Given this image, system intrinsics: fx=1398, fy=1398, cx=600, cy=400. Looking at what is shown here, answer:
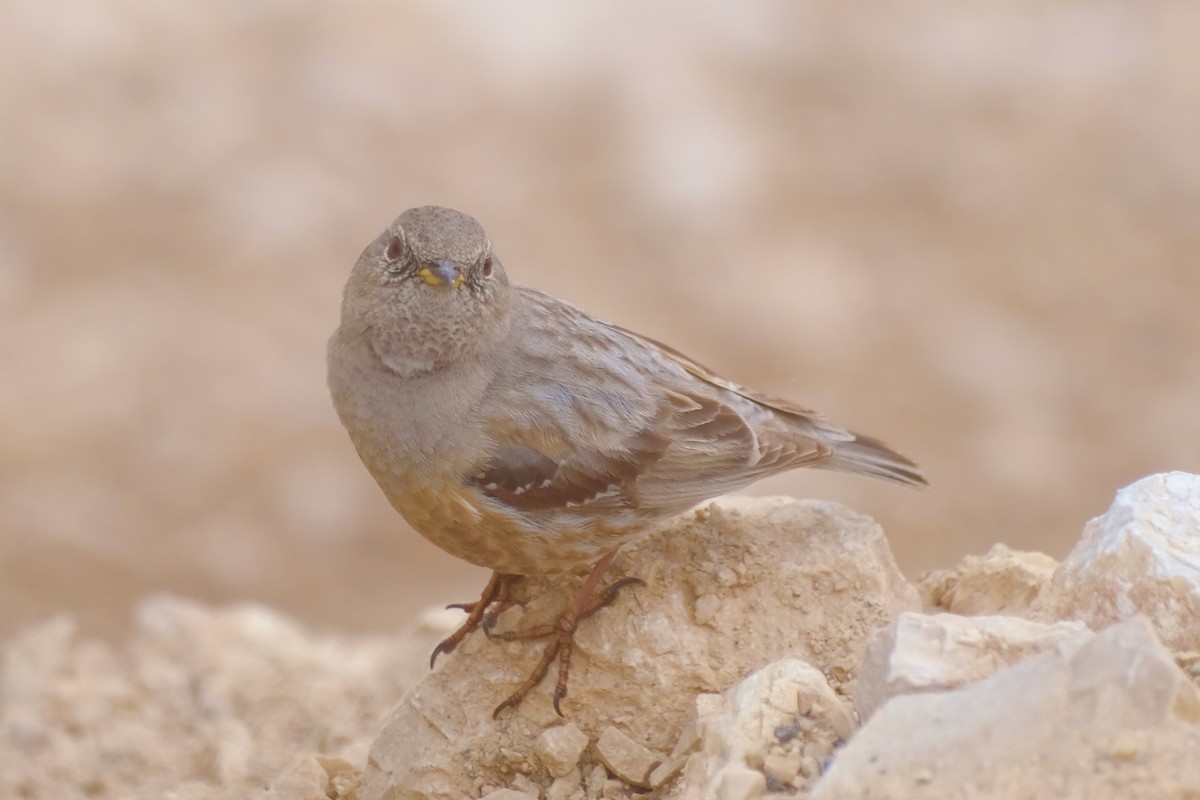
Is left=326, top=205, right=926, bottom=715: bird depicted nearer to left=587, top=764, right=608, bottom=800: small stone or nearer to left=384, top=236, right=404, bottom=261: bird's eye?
left=384, top=236, right=404, bottom=261: bird's eye

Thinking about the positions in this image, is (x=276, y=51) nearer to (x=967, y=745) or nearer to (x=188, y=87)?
(x=188, y=87)

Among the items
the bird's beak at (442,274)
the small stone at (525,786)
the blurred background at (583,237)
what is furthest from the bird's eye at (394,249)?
the blurred background at (583,237)

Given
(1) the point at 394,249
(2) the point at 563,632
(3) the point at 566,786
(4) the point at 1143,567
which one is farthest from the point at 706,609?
(1) the point at 394,249

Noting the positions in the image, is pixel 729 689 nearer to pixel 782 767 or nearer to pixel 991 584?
pixel 782 767

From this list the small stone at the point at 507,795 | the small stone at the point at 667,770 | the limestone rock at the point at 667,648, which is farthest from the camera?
the limestone rock at the point at 667,648

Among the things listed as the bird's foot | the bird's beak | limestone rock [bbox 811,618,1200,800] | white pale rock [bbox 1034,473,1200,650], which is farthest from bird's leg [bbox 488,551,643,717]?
limestone rock [bbox 811,618,1200,800]

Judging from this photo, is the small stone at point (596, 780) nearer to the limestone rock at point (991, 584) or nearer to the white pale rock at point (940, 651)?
the white pale rock at point (940, 651)

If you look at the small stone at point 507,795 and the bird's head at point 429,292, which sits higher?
the bird's head at point 429,292
